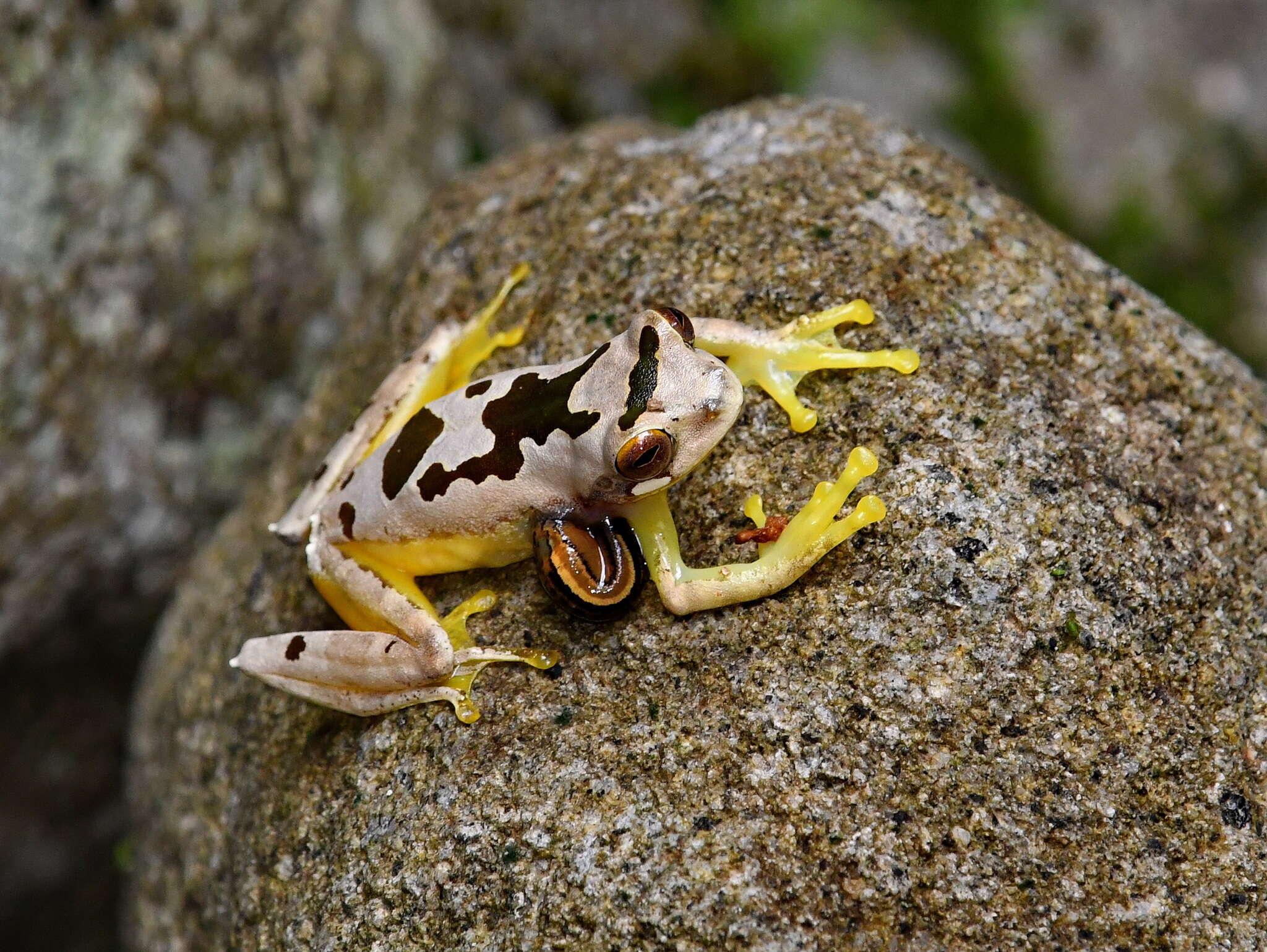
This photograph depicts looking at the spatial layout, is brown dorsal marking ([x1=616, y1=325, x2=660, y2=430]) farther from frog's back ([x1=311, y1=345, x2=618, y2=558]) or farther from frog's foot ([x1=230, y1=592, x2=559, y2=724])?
frog's foot ([x1=230, y1=592, x2=559, y2=724])

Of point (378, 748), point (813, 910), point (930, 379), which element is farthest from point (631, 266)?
point (813, 910)

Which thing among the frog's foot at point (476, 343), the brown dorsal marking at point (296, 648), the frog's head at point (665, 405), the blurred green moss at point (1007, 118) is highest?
the frog's head at point (665, 405)

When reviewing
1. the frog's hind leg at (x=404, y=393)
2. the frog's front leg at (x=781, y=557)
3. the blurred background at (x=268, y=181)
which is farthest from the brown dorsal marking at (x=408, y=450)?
the blurred background at (x=268, y=181)

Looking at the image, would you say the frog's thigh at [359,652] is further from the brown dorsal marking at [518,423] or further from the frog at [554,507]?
the brown dorsal marking at [518,423]

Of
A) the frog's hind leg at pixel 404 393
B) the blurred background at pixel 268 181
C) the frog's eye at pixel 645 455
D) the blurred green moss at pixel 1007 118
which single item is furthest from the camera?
the blurred green moss at pixel 1007 118

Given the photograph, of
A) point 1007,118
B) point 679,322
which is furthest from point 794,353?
point 1007,118

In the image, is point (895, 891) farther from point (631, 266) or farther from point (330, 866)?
point (631, 266)
